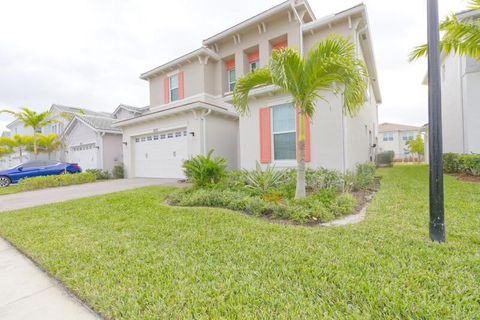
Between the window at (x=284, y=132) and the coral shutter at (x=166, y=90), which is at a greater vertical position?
the coral shutter at (x=166, y=90)

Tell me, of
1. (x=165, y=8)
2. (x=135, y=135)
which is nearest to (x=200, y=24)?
(x=165, y=8)

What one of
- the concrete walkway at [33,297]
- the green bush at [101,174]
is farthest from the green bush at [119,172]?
the concrete walkway at [33,297]

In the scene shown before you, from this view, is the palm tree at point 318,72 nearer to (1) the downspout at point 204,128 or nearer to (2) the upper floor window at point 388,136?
(1) the downspout at point 204,128

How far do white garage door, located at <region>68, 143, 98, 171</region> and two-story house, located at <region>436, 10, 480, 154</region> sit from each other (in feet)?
68.1

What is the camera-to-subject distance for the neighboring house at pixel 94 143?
15430 millimetres

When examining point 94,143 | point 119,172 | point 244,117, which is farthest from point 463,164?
point 94,143

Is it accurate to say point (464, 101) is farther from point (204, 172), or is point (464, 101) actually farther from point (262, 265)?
point (262, 265)

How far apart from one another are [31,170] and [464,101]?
22.8m

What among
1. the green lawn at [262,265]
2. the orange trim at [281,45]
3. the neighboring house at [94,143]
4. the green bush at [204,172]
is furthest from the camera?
the neighboring house at [94,143]

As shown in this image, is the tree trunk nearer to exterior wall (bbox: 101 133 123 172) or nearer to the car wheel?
exterior wall (bbox: 101 133 123 172)

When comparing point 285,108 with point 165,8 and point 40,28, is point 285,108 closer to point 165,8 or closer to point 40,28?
point 165,8

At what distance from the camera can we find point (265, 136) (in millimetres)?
8625

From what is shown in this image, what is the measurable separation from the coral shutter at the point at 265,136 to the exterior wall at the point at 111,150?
11.6m

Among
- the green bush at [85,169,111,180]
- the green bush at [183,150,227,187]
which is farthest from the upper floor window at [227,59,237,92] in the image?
the green bush at [85,169,111,180]
